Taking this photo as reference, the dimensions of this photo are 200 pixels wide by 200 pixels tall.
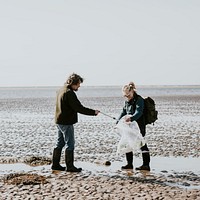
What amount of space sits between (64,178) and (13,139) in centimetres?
767

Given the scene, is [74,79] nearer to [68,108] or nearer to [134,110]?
[68,108]

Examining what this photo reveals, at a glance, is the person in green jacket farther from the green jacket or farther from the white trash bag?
the white trash bag

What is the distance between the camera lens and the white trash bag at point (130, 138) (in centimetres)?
1006

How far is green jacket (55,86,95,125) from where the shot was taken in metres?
9.91

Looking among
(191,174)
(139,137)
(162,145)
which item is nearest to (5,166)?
(139,137)

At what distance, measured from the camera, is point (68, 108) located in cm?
1006

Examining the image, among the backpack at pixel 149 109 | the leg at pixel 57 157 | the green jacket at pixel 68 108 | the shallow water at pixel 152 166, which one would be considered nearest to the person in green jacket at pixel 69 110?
the green jacket at pixel 68 108

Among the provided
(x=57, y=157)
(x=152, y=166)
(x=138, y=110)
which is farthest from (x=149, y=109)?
(x=57, y=157)

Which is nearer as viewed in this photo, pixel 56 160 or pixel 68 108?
pixel 68 108

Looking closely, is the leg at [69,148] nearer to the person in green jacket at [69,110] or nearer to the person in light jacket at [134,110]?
the person in green jacket at [69,110]

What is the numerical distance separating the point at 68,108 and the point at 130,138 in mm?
1615

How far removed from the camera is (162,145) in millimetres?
14414

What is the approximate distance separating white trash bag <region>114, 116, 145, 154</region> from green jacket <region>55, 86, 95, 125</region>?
2.85 feet

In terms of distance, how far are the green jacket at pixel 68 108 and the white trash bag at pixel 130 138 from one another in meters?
0.87
